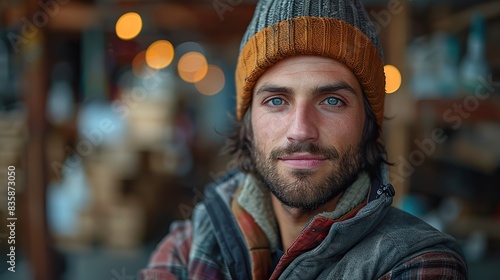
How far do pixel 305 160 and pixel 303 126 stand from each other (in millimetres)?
87

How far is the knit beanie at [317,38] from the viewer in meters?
1.48

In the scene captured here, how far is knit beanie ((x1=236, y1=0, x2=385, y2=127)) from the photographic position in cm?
148

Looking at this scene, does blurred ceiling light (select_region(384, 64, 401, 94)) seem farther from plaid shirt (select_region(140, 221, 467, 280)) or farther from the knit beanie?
plaid shirt (select_region(140, 221, 467, 280))

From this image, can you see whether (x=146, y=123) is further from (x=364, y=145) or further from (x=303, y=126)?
(x=303, y=126)

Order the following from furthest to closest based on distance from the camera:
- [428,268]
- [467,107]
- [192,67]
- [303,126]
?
[192,67] → [467,107] → [303,126] → [428,268]

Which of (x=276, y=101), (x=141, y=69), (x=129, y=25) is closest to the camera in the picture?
(x=276, y=101)

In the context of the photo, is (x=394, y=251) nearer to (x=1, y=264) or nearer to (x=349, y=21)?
(x=349, y=21)

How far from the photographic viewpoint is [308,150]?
1.45 m

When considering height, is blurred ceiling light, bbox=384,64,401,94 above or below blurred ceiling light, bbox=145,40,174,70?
below

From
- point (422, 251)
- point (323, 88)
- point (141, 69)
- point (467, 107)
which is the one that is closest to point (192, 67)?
point (141, 69)

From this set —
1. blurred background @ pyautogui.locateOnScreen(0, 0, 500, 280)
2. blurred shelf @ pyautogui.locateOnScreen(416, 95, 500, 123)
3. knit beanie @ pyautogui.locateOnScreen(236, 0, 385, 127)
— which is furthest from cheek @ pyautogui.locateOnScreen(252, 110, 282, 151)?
blurred shelf @ pyautogui.locateOnScreen(416, 95, 500, 123)

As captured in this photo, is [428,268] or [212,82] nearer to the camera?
[428,268]

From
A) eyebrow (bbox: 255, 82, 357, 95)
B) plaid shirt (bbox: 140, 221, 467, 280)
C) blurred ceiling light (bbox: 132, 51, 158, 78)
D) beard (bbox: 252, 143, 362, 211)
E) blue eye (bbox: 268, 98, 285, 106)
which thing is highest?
blurred ceiling light (bbox: 132, 51, 158, 78)

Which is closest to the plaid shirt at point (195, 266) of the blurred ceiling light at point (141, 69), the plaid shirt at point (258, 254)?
the plaid shirt at point (258, 254)
